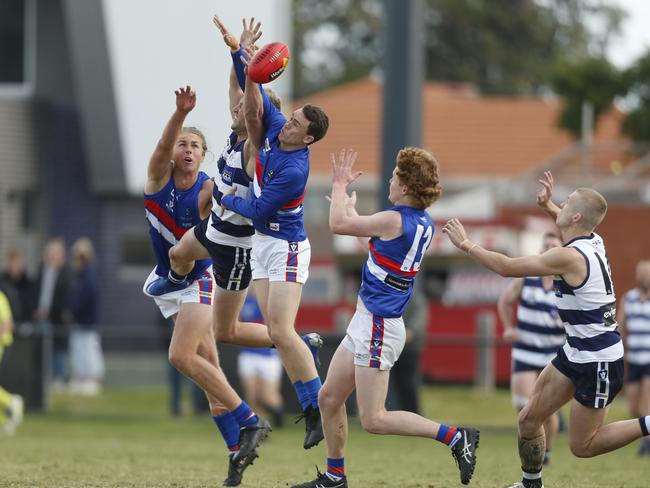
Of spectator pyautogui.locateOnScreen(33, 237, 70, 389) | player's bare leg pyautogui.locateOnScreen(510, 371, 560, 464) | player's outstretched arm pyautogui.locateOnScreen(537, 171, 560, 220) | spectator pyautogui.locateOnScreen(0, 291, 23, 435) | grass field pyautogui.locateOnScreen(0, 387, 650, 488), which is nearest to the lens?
player's outstretched arm pyautogui.locateOnScreen(537, 171, 560, 220)

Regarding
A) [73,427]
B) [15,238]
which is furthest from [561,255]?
[15,238]

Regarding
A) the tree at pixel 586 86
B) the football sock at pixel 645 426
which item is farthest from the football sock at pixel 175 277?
the tree at pixel 586 86

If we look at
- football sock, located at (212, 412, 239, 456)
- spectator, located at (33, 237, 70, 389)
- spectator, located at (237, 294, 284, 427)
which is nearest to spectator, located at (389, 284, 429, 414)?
spectator, located at (237, 294, 284, 427)

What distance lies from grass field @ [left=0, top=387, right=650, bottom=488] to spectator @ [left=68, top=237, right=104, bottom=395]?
293 mm

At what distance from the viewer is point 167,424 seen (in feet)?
58.1

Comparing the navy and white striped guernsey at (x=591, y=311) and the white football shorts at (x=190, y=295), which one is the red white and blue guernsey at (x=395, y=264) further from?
the white football shorts at (x=190, y=295)

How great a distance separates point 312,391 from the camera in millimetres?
9297

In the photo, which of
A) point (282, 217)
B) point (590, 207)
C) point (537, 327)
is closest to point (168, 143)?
point (282, 217)

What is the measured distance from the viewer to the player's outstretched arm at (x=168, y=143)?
29.8 ft

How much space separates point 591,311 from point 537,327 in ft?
12.5

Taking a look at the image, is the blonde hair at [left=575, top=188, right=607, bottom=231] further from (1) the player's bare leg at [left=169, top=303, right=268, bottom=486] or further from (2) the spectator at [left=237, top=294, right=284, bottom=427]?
(2) the spectator at [left=237, top=294, right=284, bottom=427]

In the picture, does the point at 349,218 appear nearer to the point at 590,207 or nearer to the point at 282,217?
the point at 282,217

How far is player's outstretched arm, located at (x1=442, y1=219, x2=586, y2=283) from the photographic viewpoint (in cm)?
842

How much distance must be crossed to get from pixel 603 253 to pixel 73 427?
1023 cm
